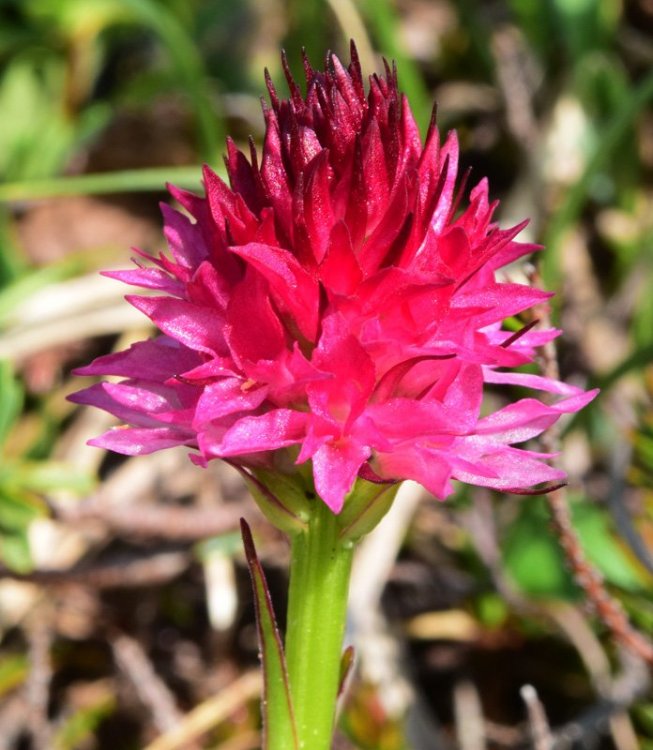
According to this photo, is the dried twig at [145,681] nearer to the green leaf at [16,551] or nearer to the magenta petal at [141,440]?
the green leaf at [16,551]

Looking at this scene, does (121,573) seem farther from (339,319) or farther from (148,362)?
(339,319)

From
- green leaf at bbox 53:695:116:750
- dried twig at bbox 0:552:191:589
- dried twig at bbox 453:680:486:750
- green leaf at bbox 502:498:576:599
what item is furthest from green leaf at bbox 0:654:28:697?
green leaf at bbox 502:498:576:599

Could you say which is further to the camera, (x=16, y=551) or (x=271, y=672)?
(x=16, y=551)

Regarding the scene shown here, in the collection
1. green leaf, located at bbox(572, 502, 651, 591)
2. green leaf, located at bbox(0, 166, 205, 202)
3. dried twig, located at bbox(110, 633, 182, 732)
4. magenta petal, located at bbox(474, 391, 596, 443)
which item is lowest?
dried twig, located at bbox(110, 633, 182, 732)

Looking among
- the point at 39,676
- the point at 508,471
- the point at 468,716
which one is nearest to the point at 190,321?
the point at 508,471

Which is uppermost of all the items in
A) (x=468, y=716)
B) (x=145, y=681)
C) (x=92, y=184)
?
(x=92, y=184)

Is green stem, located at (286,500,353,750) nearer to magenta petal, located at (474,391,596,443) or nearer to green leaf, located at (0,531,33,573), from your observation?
magenta petal, located at (474,391,596,443)
